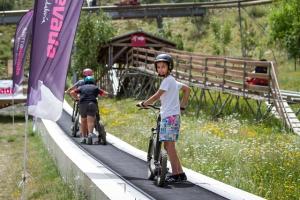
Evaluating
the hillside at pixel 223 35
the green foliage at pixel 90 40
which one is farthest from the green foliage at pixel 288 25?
the green foliage at pixel 90 40

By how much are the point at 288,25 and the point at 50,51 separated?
135ft

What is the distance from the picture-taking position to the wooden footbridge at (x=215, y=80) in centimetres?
2041

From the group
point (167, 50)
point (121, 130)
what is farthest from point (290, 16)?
point (121, 130)

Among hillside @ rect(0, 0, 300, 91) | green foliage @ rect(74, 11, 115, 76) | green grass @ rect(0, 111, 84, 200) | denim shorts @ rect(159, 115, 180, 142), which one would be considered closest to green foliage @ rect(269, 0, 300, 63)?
hillside @ rect(0, 0, 300, 91)

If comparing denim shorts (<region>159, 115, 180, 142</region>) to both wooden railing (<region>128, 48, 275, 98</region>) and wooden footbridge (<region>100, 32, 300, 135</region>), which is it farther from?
wooden railing (<region>128, 48, 275, 98</region>)


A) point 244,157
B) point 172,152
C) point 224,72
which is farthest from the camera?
point 224,72

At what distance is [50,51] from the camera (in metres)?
7.71

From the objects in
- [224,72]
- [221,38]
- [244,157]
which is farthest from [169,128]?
[221,38]

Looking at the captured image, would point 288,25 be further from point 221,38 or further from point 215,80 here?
point 215,80

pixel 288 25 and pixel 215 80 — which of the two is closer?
pixel 215 80

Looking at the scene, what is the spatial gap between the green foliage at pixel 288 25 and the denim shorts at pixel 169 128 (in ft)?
122

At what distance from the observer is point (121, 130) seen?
20078 mm

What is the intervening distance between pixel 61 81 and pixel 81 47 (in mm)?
32099

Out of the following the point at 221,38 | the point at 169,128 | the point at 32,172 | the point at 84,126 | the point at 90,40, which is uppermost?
the point at 221,38
